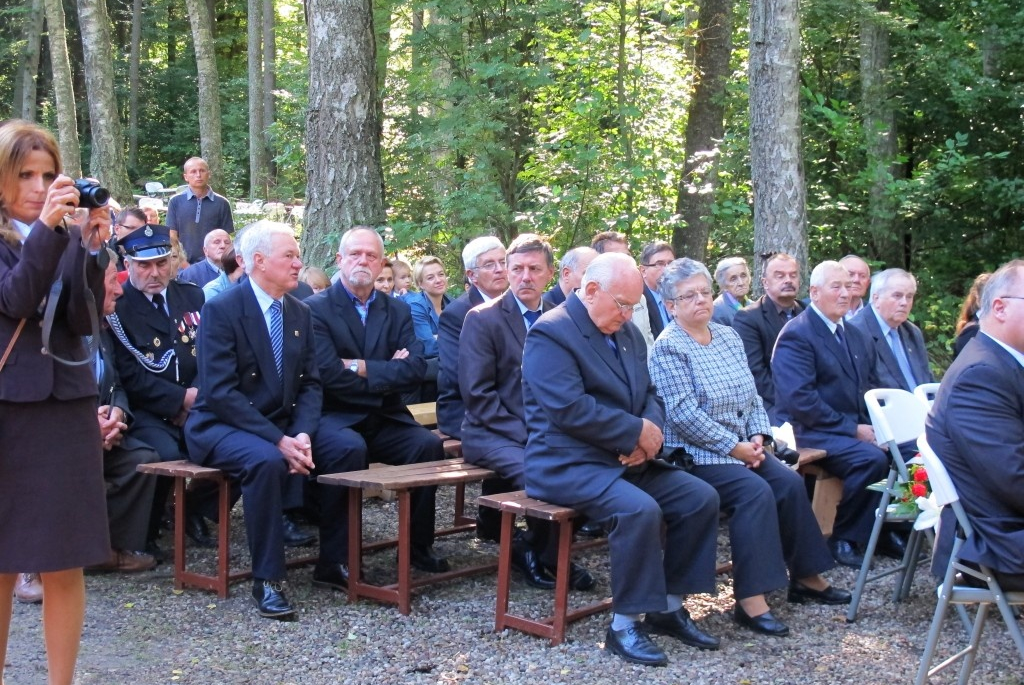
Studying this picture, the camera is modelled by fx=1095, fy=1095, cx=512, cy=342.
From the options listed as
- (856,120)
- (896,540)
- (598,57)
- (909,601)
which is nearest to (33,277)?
(909,601)

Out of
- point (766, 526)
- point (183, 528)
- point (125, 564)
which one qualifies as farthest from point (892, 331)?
point (125, 564)

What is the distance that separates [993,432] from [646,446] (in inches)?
57.1

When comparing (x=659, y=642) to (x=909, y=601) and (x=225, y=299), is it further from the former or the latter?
(x=225, y=299)

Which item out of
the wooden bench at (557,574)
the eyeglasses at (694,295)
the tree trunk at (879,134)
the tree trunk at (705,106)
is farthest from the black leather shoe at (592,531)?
the tree trunk at (705,106)

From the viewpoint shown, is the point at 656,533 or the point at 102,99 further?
the point at 102,99

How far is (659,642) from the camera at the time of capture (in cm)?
477

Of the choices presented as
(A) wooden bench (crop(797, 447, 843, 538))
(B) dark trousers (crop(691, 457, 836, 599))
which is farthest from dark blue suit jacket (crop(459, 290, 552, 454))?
(A) wooden bench (crop(797, 447, 843, 538))

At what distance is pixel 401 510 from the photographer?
5.09 metres

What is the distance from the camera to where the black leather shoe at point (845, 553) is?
622 centimetres

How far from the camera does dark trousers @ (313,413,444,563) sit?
544 centimetres

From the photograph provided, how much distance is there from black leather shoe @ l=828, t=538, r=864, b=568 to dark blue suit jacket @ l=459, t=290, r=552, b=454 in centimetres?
208

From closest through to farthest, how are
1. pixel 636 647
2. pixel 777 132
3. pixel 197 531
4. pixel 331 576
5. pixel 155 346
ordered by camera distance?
pixel 636 647 → pixel 331 576 → pixel 155 346 → pixel 197 531 → pixel 777 132

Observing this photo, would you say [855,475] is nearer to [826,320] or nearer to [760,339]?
[826,320]

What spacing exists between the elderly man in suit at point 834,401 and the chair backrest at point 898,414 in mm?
760
